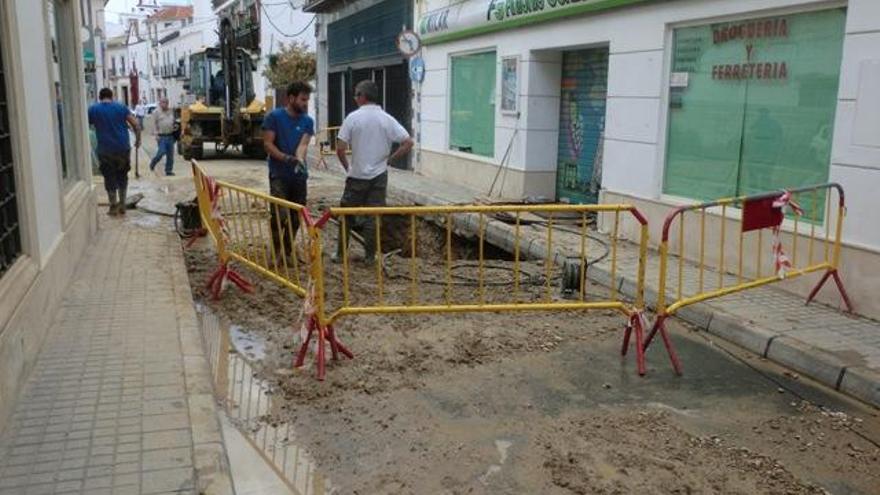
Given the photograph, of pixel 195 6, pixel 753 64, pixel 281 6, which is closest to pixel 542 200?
pixel 753 64

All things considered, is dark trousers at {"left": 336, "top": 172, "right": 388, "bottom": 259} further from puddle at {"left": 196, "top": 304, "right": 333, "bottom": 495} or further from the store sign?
the store sign

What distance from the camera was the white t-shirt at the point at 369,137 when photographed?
26.0 ft

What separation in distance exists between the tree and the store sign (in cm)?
1980

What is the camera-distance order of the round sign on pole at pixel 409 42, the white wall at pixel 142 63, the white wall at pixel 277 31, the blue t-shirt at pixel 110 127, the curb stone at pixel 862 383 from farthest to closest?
the white wall at pixel 142 63
the white wall at pixel 277 31
the round sign on pole at pixel 409 42
the blue t-shirt at pixel 110 127
the curb stone at pixel 862 383

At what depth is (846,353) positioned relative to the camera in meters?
5.47

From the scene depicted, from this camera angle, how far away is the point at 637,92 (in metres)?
9.38

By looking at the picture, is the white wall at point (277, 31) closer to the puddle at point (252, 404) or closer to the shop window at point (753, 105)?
the shop window at point (753, 105)

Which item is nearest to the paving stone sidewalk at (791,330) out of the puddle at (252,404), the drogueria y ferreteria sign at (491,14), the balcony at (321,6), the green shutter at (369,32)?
Answer: the puddle at (252,404)

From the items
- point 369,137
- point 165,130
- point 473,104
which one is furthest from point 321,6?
point 369,137

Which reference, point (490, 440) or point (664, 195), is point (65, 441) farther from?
point (664, 195)

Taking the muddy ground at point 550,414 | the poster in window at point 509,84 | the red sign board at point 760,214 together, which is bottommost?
the muddy ground at point 550,414

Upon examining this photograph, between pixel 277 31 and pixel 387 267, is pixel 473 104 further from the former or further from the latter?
pixel 277 31

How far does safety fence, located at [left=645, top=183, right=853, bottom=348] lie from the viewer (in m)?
5.75

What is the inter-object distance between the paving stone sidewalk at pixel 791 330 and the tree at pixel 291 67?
66.3 feet
